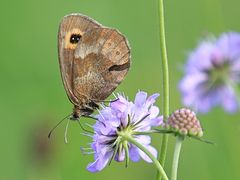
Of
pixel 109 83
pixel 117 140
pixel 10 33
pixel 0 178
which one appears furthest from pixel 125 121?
pixel 10 33

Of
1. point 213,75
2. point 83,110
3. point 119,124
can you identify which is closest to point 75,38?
point 83,110

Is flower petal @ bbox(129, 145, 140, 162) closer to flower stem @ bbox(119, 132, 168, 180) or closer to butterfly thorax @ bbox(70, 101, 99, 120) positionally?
flower stem @ bbox(119, 132, 168, 180)

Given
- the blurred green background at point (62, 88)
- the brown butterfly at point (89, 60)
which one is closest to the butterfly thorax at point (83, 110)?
the brown butterfly at point (89, 60)

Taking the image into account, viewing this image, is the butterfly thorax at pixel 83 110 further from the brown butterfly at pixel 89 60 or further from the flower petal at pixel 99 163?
the flower petal at pixel 99 163

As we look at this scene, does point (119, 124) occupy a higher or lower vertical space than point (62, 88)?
higher

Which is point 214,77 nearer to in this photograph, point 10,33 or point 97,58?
point 97,58

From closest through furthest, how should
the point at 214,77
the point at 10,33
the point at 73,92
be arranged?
the point at 73,92, the point at 214,77, the point at 10,33

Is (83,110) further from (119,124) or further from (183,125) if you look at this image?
(183,125)
